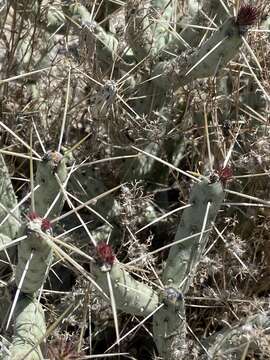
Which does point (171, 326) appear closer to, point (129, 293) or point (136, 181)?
point (129, 293)

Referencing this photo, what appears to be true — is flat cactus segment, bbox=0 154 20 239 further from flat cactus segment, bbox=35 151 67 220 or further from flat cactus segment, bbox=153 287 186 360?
flat cactus segment, bbox=153 287 186 360

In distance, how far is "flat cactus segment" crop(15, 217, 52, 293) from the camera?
1827mm

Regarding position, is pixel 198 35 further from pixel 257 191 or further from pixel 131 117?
pixel 257 191

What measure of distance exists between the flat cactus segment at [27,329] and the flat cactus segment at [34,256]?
1.9 inches

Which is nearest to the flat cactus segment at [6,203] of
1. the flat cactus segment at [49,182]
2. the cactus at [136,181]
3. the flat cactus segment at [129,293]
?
the cactus at [136,181]

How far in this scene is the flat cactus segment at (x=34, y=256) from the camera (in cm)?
183

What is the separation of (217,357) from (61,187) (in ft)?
2.16

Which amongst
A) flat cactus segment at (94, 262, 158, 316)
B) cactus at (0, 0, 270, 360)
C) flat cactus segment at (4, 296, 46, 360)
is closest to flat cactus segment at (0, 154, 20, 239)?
cactus at (0, 0, 270, 360)

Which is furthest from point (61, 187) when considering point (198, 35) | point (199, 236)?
point (198, 35)

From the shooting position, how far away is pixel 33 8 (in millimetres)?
3025

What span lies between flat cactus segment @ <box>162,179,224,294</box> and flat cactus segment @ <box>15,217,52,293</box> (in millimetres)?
394

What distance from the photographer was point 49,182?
6.75 ft

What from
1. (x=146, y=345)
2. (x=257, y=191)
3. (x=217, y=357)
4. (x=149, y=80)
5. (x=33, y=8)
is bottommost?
(x=146, y=345)

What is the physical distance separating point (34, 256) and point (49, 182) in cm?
25
